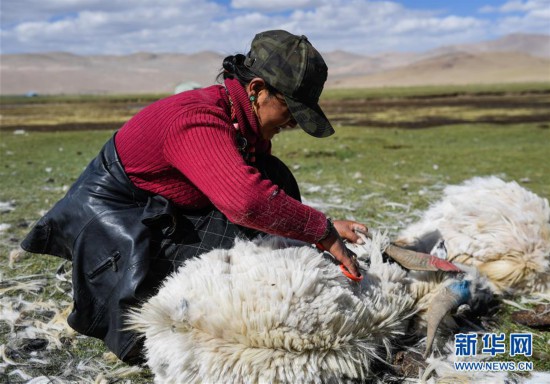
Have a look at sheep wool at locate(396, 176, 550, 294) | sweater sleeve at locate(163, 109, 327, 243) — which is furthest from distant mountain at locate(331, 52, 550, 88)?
sweater sleeve at locate(163, 109, 327, 243)

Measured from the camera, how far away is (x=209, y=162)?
2.09 meters

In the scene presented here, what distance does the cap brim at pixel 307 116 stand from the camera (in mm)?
2348

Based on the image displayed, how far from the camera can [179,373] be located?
6.77 ft

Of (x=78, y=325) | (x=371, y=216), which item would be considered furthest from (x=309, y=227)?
(x=371, y=216)

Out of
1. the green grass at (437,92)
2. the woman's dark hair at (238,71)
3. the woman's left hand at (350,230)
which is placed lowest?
the green grass at (437,92)

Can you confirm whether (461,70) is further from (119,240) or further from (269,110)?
(119,240)

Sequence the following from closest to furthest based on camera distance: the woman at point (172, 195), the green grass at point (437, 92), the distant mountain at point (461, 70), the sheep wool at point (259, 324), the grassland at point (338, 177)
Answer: the sheep wool at point (259, 324) < the woman at point (172, 195) < the grassland at point (338, 177) < the green grass at point (437, 92) < the distant mountain at point (461, 70)

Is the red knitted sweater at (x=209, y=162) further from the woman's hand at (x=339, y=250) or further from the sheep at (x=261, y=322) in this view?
the sheep at (x=261, y=322)

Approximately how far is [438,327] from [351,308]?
65cm

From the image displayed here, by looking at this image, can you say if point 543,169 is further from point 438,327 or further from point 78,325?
point 78,325

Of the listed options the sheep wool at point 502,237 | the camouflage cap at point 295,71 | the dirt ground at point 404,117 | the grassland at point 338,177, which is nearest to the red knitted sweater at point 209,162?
the camouflage cap at point 295,71

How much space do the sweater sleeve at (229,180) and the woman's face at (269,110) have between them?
9.9 inches

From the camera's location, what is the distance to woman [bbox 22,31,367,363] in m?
2.20

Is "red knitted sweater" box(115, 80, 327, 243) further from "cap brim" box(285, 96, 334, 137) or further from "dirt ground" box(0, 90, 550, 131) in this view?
"dirt ground" box(0, 90, 550, 131)
